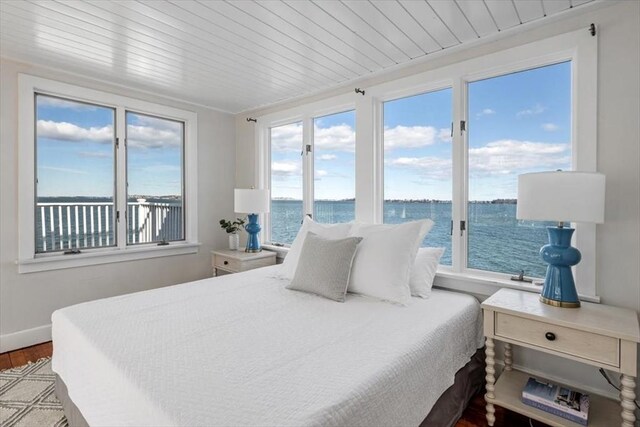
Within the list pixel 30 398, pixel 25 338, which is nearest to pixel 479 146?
pixel 30 398

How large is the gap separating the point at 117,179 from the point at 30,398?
1.94 m

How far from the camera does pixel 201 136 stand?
3.88 m

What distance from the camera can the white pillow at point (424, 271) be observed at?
2.16m

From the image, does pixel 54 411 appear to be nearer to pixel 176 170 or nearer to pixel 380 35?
pixel 176 170

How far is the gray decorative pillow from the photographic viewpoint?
2.09m

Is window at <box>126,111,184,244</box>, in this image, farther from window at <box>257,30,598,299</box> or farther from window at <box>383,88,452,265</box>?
window at <box>383,88,452,265</box>

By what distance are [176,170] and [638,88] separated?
3.93 metres

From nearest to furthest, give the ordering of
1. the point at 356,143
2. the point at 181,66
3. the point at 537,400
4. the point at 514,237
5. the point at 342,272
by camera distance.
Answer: the point at 537,400
the point at 342,272
the point at 514,237
the point at 181,66
the point at 356,143

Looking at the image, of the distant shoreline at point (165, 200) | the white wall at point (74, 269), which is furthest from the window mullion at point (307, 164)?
the white wall at point (74, 269)

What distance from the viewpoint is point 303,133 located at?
3510mm

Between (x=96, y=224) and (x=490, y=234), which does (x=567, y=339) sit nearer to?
(x=490, y=234)

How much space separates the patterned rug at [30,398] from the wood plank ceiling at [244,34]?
7.72 feet

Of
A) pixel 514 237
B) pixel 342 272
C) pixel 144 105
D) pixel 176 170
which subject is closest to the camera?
pixel 342 272

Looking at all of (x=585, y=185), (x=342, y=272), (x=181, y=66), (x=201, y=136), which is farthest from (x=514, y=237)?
(x=201, y=136)
